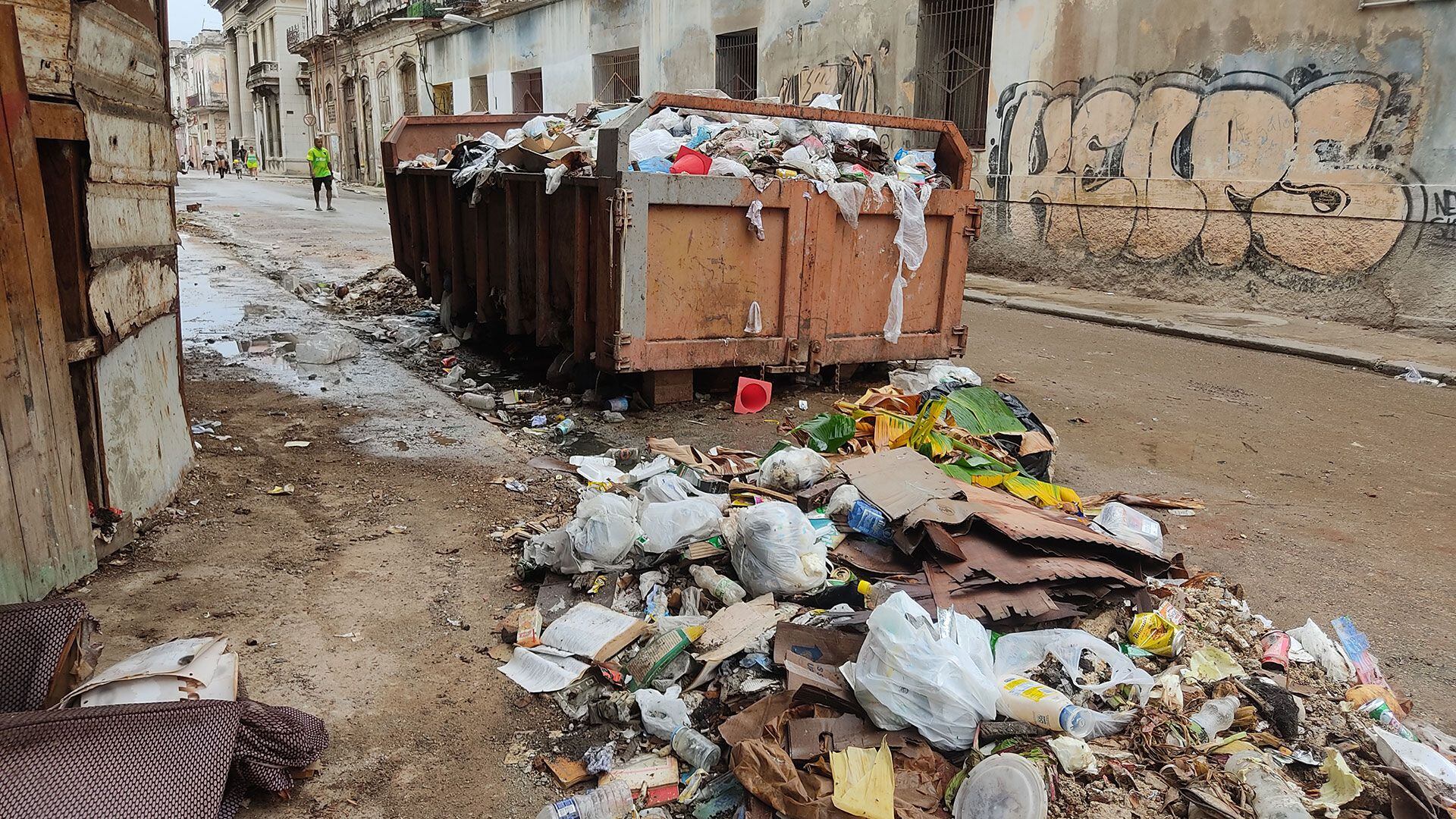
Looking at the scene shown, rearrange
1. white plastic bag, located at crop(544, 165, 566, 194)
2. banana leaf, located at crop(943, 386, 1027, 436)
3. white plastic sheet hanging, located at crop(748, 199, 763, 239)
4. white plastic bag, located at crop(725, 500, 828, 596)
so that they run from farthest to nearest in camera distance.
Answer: white plastic bag, located at crop(544, 165, 566, 194) < white plastic sheet hanging, located at crop(748, 199, 763, 239) < banana leaf, located at crop(943, 386, 1027, 436) < white plastic bag, located at crop(725, 500, 828, 596)

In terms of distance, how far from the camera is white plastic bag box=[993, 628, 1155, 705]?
2449 mm

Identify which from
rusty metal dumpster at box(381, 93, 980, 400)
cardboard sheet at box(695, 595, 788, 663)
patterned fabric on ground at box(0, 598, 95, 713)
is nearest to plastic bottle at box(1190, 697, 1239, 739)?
cardboard sheet at box(695, 595, 788, 663)

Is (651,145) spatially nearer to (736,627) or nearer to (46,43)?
(46,43)

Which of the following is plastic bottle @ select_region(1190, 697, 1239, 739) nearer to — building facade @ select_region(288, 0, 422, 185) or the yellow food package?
the yellow food package

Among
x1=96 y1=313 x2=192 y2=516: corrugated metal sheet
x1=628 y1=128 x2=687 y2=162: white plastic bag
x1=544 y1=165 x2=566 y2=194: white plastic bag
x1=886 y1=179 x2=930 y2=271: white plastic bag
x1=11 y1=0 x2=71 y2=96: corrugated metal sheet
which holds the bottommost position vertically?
x1=96 y1=313 x2=192 y2=516: corrugated metal sheet

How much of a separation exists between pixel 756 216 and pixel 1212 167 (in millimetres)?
6503

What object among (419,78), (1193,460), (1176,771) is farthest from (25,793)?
(419,78)

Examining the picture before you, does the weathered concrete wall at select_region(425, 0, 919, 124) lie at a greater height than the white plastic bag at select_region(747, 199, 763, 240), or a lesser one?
greater

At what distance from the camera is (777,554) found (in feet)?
9.82

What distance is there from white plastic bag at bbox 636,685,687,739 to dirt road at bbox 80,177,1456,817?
221mm

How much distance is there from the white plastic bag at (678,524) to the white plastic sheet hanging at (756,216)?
226cm

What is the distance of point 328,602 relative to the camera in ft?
10.0

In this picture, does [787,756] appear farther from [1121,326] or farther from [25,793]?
[1121,326]

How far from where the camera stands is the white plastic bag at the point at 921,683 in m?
2.24
